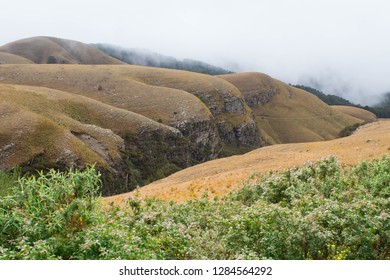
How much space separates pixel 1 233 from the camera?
8.24 m

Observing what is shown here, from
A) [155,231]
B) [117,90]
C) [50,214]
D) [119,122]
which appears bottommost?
[119,122]

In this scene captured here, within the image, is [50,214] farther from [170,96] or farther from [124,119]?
[170,96]

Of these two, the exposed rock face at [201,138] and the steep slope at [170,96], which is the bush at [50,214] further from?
the exposed rock face at [201,138]

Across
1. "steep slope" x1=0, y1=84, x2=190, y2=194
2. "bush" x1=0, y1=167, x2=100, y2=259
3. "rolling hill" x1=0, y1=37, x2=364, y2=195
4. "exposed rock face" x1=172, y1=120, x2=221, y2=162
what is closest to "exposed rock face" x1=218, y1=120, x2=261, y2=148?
"rolling hill" x1=0, y1=37, x2=364, y2=195

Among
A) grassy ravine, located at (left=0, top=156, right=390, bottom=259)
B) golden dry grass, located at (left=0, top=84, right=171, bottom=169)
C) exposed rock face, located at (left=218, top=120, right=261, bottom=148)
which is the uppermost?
grassy ravine, located at (left=0, top=156, right=390, bottom=259)

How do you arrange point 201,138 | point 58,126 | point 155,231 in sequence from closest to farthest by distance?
point 155,231 → point 58,126 → point 201,138

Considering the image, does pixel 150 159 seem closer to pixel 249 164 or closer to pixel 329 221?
pixel 249 164

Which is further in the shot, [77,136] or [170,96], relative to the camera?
[170,96]

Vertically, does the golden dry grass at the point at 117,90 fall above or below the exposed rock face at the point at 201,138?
above

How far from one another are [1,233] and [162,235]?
3.70 meters

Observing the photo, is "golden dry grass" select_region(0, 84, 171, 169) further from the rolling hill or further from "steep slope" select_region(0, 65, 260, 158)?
"steep slope" select_region(0, 65, 260, 158)

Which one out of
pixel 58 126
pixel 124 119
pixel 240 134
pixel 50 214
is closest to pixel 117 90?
pixel 124 119

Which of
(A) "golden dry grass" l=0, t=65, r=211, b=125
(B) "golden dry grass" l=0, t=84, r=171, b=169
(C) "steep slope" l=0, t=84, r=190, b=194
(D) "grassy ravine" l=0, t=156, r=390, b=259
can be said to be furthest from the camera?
(A) "golden dry grass" l=0, t=65, r=211, b=125

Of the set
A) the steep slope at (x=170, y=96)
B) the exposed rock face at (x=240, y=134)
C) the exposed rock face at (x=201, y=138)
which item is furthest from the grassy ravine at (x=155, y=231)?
the exposed rock face at (x=240, y=134)
